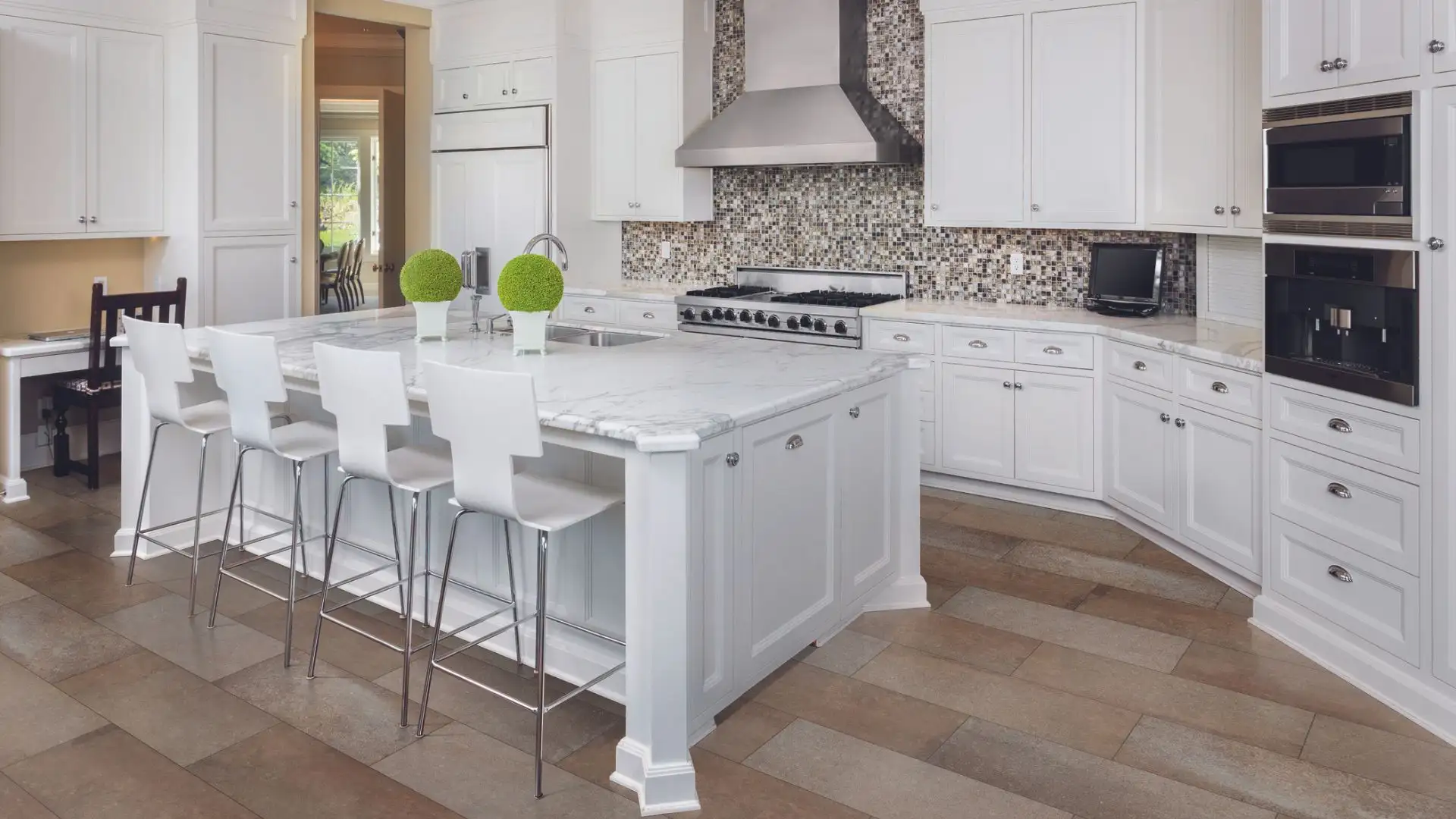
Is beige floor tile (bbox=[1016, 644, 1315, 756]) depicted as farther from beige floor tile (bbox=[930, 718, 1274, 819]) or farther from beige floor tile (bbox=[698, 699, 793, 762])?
beige floor tile (bbox=[698, 699, 793, 762])

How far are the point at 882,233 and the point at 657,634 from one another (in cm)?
376

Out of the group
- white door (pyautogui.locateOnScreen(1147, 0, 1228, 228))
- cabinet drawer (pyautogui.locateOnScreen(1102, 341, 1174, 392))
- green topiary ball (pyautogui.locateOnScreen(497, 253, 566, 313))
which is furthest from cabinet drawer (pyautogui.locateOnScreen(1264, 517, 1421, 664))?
green topiary ball (pyautogui.locateOnScreen(497, 253, 566, 313))

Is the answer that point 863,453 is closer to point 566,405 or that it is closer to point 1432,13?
point 566,405

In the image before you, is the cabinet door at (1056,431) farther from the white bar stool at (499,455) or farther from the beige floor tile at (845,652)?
the white bar stool at (499,455)

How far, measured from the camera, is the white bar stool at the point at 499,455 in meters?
2.48

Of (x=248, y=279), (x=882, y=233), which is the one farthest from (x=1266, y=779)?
(x=248, y=279)

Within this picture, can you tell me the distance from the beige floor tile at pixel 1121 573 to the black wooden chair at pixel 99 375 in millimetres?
4104

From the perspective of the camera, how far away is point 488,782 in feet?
8.25

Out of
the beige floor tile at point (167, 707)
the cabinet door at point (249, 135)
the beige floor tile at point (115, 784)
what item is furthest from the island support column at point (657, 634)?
the cabinet door at point (249, 135)

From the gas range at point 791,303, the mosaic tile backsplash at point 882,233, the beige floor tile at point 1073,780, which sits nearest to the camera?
the beige floor tile at point 1073,780

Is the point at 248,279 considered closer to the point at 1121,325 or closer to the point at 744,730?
the point at 744,730

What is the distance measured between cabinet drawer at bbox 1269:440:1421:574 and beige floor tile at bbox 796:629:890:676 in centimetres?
134

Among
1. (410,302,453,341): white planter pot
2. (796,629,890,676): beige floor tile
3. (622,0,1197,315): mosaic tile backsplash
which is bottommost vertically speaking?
(796,629,890,676): beige floor tile

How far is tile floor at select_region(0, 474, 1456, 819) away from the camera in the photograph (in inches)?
95.6
